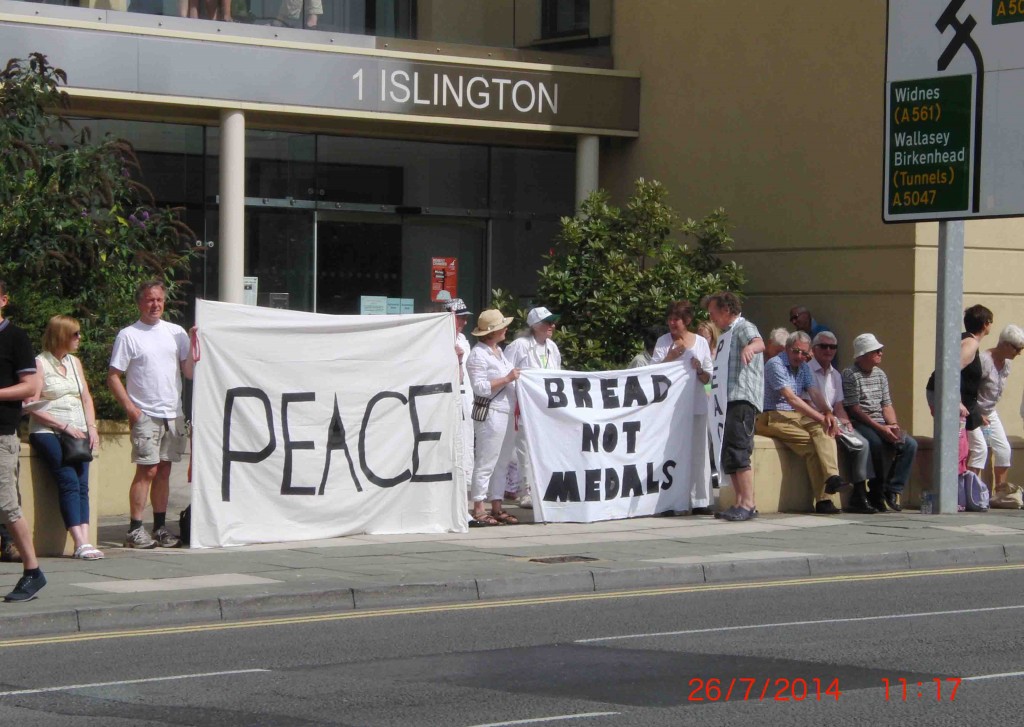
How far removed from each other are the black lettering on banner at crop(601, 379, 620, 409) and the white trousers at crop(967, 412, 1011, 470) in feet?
12.9

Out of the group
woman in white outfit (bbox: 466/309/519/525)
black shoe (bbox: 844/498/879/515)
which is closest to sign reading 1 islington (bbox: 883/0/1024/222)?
black shoe (bbox: 844/498/879/515)

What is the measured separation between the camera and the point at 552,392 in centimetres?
1432

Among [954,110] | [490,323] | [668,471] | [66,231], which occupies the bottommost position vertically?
→ [668,471]

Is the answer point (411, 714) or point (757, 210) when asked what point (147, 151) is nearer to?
point (757, 210)

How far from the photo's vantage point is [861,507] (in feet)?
51.4

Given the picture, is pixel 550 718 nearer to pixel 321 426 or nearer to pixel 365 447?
pixel 321 426

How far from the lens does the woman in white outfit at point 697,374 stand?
14.9 meters

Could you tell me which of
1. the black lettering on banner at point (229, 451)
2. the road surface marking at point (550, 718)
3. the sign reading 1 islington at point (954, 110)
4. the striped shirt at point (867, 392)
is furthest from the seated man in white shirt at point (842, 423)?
the road surface marking at point (550, 718)

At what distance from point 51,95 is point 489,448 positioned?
195 inches

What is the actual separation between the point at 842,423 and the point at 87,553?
24.0 feet

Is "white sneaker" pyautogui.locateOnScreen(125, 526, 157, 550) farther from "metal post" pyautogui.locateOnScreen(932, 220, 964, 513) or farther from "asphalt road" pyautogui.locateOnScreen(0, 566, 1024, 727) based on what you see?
"metal post" pyautogui.locateOnScreen(932, 220, 964, 513)

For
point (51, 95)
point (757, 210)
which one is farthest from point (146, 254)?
point (757, 210)
